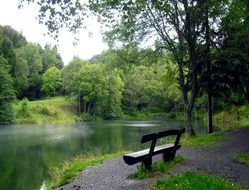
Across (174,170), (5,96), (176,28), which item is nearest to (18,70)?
(5,96)

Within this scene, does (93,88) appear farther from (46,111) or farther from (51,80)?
(51,80)

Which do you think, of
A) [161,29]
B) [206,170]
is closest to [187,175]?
[206,170]

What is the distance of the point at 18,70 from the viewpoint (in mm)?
94688

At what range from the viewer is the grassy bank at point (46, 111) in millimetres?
78250

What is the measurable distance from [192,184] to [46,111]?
78.4 metres

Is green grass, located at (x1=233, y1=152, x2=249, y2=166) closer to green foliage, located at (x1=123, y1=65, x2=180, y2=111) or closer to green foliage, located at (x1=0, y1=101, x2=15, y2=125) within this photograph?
green foliage, located at (x1=0, y1=101, x2=15, y2=125)

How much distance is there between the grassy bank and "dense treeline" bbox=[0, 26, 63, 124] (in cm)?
285

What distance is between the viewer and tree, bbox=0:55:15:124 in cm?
7325

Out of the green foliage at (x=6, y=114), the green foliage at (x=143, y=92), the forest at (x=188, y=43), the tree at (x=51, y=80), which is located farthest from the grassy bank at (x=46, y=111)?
the forest at (x=188, y=43)

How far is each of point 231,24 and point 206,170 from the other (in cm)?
1581

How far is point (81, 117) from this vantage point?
8925 centimetres

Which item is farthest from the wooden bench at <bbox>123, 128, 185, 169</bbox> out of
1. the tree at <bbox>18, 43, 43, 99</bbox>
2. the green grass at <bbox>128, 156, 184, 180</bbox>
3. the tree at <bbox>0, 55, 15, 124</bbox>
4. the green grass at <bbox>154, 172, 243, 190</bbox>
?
the tree at <bbox>18, 43, 43, 99</bbox>

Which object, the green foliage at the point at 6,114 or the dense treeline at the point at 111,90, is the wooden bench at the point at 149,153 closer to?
the dense treeline at the point at 111,90

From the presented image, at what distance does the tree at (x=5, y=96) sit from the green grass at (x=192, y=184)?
67.1 meters
